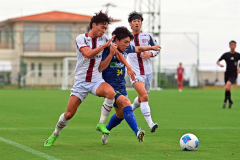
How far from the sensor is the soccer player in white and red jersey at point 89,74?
7.13 m

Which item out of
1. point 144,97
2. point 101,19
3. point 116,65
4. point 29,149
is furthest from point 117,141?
point 101,19

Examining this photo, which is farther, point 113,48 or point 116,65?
point 116,65

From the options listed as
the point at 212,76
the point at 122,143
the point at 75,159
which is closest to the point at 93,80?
the point at 122,143

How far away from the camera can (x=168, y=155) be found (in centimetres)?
625

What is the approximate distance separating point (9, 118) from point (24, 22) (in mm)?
47402

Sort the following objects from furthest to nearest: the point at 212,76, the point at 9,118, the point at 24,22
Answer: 1. the point at 24,22
2. the point at 212,76
3. the point at 9,118

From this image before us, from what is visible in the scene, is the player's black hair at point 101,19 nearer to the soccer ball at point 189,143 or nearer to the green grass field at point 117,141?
the green grass field at point 117,141

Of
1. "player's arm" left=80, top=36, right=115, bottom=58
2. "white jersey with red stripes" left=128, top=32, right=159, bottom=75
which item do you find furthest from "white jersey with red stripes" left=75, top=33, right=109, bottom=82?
"white jersey with red stripes" left=128, top=32, right=159, bottom=75

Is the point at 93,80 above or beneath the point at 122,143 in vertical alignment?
above

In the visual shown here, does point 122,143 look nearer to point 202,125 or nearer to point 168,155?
point 168,155

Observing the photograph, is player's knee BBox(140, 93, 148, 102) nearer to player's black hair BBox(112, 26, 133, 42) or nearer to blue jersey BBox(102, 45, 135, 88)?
blue jersey BBox(102, 45, 135, 88)

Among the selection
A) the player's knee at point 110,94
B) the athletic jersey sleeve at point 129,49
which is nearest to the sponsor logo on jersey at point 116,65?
the athletic jersey sleeve at point 129,49

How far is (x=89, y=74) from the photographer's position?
7.26 meters

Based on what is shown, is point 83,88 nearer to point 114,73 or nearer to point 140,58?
point 114,73
